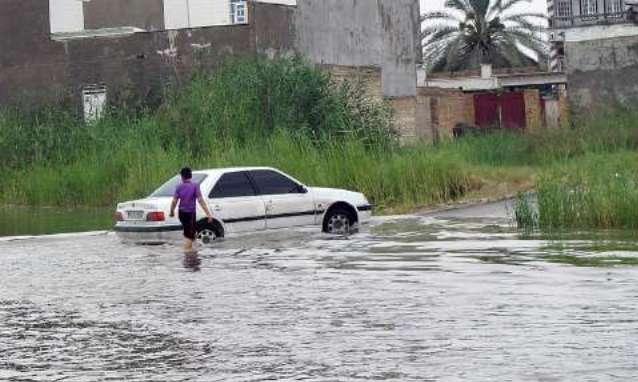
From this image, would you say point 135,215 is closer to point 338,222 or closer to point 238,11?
point 338,222

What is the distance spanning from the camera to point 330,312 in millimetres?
13352

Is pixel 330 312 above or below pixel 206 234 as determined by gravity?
below

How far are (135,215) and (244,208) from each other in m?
Answer: 1.87

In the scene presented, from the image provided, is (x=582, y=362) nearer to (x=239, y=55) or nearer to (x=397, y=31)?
(x=239, y=55)

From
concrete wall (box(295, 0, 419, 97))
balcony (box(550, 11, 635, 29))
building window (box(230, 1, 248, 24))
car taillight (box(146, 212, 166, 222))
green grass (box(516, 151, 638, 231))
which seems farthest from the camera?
balcony (box(550, 11, 635, 29))

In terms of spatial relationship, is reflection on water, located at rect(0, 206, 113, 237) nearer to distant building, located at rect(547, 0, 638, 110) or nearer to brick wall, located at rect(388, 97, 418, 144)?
brick wall, located at rect(388, 97, 418, 144)

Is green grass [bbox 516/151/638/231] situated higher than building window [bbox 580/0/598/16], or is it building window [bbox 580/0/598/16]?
building window [bbox 580/0/598/16]

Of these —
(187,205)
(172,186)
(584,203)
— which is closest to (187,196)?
(187,205)

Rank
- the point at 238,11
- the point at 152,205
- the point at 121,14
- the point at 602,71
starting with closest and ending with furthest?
the point at 152,205 < the point at 602,71 < the point at 121,14 < the point at 238,11

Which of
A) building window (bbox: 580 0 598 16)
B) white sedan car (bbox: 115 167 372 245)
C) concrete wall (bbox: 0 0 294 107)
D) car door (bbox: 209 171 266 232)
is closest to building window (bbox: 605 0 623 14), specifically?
building window (bbox: 580 0 598 16)

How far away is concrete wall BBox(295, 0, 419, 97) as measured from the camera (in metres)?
47.2

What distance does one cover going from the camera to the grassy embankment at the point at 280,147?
3017 centimetres

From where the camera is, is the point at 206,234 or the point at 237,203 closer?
the point at 206,234

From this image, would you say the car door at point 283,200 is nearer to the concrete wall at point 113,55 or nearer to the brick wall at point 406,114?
the concrete wall at point 113,55
